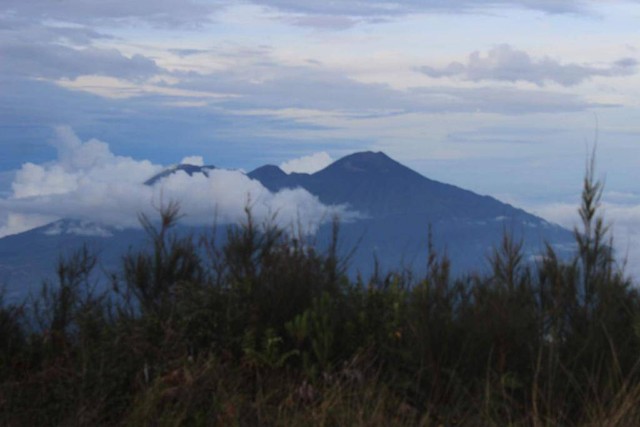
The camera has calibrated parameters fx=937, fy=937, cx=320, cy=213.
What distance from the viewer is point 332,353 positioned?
7.14m

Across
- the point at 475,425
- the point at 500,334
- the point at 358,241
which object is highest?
the point at 358,241

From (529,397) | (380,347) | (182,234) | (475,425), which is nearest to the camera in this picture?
(475,425)

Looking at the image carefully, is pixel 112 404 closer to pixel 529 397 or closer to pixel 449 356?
pixel 449 356

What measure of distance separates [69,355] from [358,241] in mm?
2610

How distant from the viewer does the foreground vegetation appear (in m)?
6.51

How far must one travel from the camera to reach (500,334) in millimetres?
6930

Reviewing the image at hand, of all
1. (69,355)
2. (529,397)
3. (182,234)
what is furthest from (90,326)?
(529,397)

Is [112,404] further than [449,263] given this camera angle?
No

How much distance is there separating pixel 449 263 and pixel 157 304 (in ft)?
8.70

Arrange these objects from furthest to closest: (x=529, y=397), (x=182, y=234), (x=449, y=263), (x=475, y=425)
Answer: (x=182, y=234) < (x=449, y=263) < (x=529, y=397) < (x=475, y=425)

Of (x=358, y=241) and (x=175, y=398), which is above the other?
(x=358, y=241)

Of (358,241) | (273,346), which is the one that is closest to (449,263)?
(358,241)

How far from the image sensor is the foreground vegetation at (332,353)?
21.4 ft

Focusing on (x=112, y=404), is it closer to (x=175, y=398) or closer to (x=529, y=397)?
(x=175, y=398)
